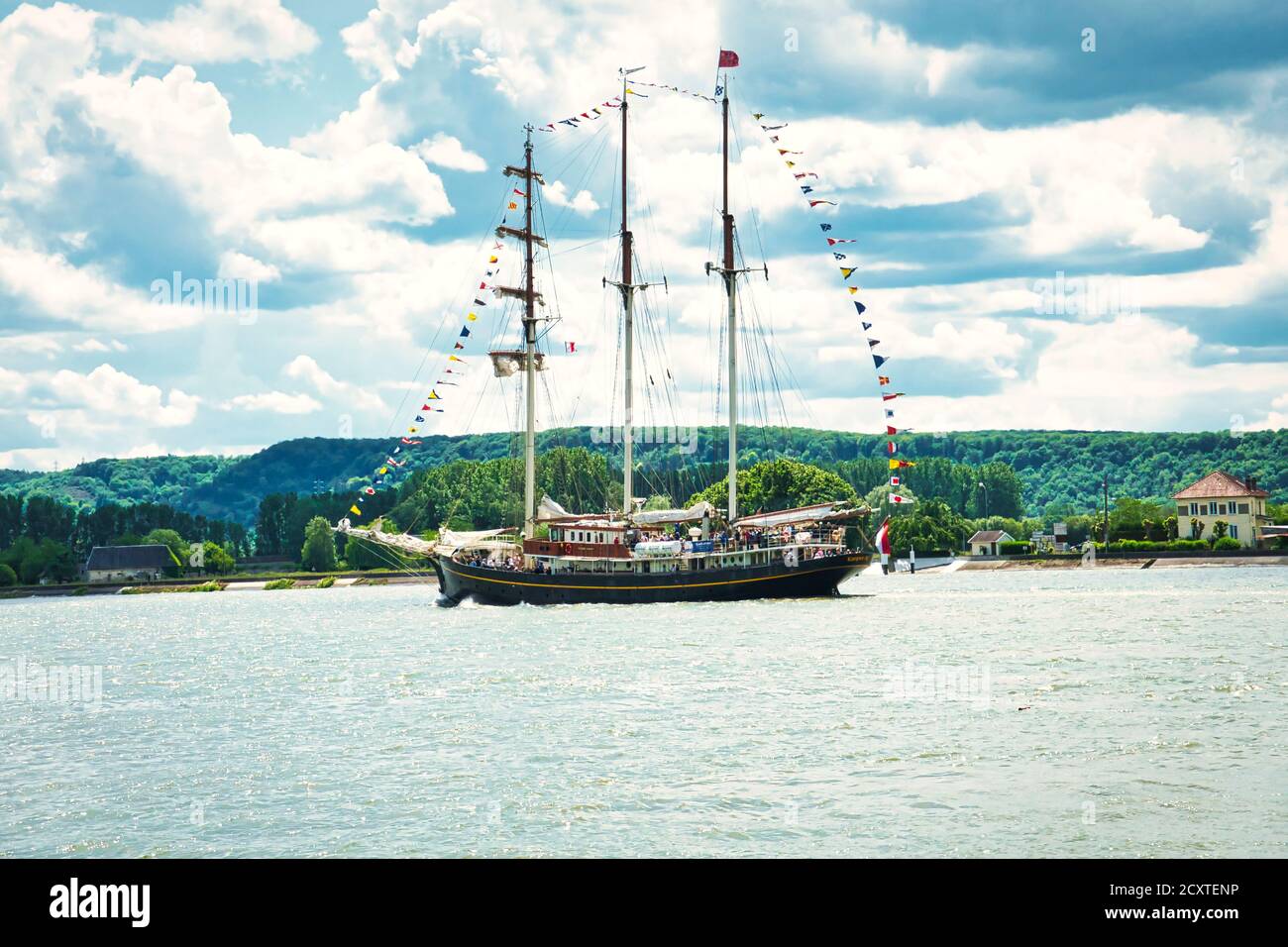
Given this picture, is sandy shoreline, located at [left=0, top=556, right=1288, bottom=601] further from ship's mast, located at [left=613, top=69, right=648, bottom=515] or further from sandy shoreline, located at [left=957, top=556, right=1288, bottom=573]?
ship's mast, located at [left=613, top=69, right=648, bottom=515]

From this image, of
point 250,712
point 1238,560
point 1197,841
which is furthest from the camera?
point 1238,560

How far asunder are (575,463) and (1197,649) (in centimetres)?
15285

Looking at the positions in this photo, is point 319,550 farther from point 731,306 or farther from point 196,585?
point 731,306

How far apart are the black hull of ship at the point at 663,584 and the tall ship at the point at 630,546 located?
68 millimetres

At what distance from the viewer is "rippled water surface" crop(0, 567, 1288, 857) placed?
2170 cm

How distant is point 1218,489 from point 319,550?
121m

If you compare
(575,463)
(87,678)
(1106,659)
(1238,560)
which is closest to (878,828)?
(1106,659)

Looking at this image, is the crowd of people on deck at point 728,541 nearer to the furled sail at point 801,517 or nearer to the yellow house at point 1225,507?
the furled sail at point 801,517

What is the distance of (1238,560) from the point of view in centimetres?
13550

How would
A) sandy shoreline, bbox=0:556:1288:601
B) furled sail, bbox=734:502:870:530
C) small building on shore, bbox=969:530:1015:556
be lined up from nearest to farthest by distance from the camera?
furled sail, bbox=734:502:870:530 < sandy shoreline, bbox=0:556:1288:601 < small building on shore, bbox=969:530:1015:556

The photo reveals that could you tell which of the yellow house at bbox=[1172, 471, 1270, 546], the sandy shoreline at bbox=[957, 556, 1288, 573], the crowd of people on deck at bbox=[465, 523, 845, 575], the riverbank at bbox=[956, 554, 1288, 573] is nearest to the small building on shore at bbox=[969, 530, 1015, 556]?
the riverbank at bbox=[956, 554, 1288, 573]

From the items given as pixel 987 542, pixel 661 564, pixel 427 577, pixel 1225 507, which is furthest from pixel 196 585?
pixel 1225 507
